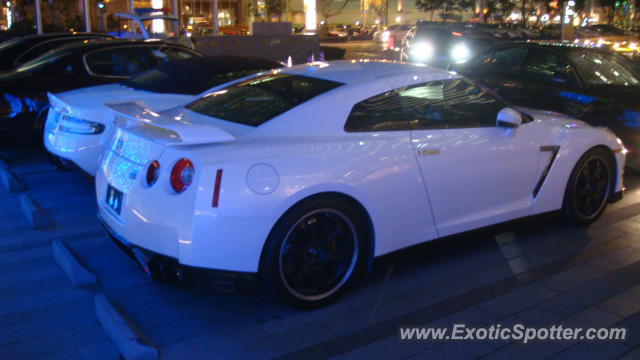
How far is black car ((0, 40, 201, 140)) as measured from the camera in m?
8.04

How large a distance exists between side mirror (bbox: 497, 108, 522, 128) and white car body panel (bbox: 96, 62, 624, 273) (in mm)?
71

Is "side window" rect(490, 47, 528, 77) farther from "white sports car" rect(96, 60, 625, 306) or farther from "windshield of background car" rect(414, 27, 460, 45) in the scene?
"windshield of background car" rect(414, 27, 460, 45)

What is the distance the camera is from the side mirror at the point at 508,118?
479 cm

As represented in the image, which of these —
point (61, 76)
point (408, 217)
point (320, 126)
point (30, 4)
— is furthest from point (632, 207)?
point (30, 4)

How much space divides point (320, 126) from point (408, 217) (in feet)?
2.86

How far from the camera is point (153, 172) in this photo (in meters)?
3.83

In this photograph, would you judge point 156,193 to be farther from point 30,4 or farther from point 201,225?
point 30,4

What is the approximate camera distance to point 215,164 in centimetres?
361

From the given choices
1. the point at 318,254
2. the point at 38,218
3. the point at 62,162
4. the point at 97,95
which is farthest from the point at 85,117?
the point at 318,254

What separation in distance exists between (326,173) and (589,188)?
2.90 m

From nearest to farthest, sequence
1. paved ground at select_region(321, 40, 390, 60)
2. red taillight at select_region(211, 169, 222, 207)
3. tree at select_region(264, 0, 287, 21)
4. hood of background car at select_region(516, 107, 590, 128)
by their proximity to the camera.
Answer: red taillight at select_region(211, 169, 222, 207) < hood of background car at select_region(516, 107, 590, 128) < paved ground at select_region(321, 40, 390, 60) < tree at select_region(264, 0, 287, 21)

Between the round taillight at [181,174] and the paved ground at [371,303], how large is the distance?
34.5 inches

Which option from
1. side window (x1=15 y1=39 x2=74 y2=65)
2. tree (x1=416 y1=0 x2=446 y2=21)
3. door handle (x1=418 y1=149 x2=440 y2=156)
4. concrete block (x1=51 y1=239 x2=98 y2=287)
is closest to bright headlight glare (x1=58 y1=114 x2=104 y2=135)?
concrete block (x1=51 y1=239 x2=98 y2=287)

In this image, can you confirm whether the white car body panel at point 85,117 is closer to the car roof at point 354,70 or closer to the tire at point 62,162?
the tire at point 62,162
